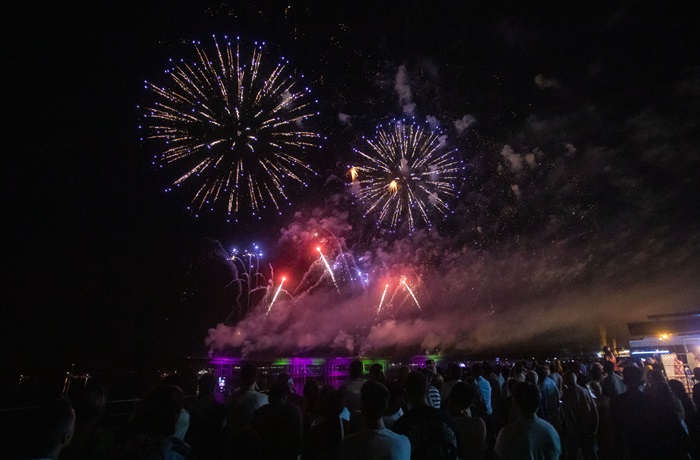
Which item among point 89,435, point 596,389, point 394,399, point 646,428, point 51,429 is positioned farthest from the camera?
point 596,389

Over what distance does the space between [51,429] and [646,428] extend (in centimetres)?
616

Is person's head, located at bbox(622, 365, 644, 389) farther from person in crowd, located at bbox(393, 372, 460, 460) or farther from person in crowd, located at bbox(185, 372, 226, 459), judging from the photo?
person in crowd, located at bbox(185, 372, 226, 459)

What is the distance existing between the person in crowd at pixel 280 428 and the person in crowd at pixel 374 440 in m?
1.31

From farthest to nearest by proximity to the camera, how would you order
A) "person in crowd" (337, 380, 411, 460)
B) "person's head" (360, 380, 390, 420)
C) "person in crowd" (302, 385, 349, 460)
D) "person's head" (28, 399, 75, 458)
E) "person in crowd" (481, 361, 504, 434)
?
"person in crowd" (481, 361, 504, 434) → "person in crowd" (302, 385, 349, 460) → "person's head" (360, 380, 390, 420) → "person in crowd" (337, 380, 411, 460) → "person's head" (28, 399, 75, 458)

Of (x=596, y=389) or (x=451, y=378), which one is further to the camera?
(x=596, y=389)

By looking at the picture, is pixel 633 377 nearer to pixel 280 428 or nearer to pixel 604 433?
pixel 604 433

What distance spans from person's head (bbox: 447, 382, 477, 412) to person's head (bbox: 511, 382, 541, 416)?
1.96 feet

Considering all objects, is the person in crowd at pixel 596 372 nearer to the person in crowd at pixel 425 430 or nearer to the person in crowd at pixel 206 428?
the person in crowd at pixel 425 430

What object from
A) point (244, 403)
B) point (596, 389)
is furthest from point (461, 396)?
point (596, 389)

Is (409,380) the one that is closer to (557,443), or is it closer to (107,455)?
(557,443)

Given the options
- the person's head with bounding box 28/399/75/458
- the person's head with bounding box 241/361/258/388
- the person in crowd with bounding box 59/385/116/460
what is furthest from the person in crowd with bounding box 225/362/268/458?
the person's head with bounding box 28/399/75/458

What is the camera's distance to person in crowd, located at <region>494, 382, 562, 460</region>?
3.91 metres

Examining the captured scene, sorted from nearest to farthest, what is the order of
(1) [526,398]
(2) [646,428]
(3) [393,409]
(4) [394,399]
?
(1) [526,398], (2) [646,428], (3) [393,409], (4) [394,399]

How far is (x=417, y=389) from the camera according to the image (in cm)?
395
